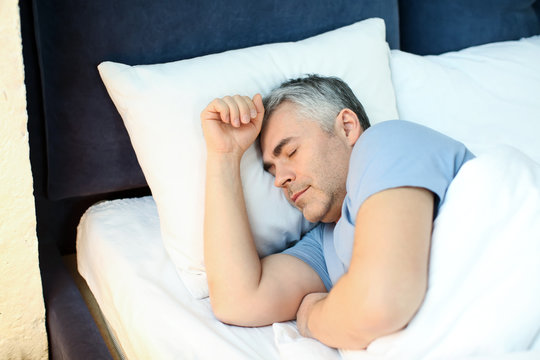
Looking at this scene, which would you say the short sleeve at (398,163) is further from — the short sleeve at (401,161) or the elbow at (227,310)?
the elbow at (227,310)

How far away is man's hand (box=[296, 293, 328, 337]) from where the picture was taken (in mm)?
1040

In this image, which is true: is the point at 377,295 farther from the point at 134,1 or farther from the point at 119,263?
the point at 134,1

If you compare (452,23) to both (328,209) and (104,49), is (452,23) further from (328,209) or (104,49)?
(104,49)

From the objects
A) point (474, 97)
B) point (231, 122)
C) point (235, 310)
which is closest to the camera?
point (235, 310)

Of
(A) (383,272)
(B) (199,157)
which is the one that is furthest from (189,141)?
(A) (383,272)

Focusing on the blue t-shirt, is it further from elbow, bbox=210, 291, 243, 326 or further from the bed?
elbow, bbox=210, 291, 243, 326

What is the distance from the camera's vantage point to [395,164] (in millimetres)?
944

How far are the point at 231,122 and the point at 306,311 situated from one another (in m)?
0.42

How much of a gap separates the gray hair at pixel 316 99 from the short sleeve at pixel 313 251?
0.82 ft

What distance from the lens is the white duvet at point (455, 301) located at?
83 centimetres

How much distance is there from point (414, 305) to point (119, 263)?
2.18 feet

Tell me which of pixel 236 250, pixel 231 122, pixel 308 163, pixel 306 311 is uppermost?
pixel 231 122

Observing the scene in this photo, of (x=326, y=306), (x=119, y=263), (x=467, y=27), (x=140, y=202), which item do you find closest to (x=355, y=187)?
(x=326, y=306)

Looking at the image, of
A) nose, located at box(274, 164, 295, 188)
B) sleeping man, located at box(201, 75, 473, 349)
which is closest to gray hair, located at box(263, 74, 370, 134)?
sleeping man, located at box(201, 75, 473, 349)
